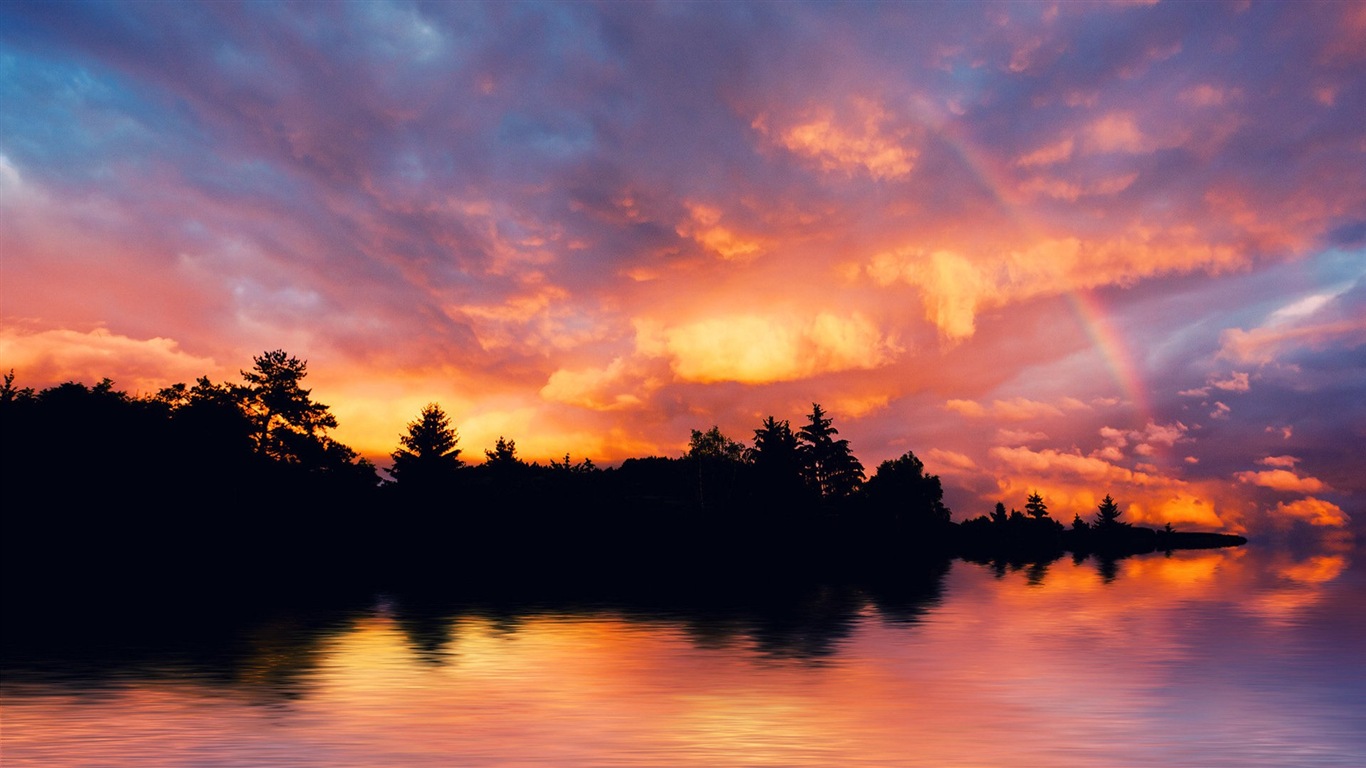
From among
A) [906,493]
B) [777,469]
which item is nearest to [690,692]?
[777,469]

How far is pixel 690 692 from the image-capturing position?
2422 cm

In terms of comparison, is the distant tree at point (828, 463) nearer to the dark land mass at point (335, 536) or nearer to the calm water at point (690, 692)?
the dark land mass at point (335, 536)

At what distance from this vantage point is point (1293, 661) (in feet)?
103

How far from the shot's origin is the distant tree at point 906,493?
157075mm

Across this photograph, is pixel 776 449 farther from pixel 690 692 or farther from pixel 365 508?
pixel 690 692

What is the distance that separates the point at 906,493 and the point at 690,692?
149 metres

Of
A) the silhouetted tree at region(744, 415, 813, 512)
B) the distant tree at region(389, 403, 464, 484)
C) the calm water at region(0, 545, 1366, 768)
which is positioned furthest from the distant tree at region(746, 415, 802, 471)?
the calm water at region(0, 545, 1366, 768)

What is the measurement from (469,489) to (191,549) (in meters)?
38.3

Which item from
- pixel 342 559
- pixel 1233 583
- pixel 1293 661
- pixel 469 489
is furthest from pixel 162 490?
pixel 1233 583

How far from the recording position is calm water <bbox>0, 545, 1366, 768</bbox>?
17.8 metres

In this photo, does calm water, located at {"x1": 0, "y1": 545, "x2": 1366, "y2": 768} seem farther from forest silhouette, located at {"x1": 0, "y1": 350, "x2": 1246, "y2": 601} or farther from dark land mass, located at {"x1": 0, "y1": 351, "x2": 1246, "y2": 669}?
forest silhouette, located at {"x1": 0, "y1": 350, "x2": 1246, "y2": 601}

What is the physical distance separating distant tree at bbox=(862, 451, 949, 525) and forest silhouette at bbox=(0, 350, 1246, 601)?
85cm

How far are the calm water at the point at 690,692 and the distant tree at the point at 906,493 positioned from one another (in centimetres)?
11143

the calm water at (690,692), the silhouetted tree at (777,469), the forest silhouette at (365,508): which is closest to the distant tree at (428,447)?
the forest silhouette at (365,508)
